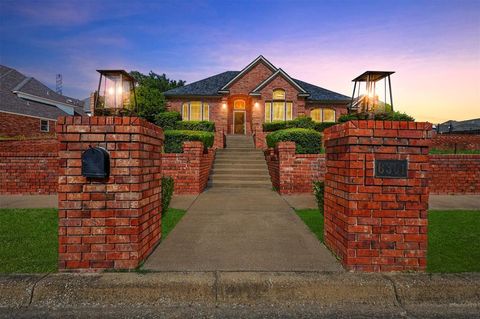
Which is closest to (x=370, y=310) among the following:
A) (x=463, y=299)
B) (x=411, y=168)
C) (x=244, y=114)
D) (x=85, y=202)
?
(x=463, y=299)

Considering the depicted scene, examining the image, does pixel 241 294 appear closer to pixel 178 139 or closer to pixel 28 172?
pixel 28 172

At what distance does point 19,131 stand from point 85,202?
27717 mm

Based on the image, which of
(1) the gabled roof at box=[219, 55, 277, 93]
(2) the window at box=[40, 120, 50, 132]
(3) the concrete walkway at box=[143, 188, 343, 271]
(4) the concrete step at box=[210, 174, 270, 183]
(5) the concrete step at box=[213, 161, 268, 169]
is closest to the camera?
(3) the concrete walkway at box=[143, 188, 343, 271]

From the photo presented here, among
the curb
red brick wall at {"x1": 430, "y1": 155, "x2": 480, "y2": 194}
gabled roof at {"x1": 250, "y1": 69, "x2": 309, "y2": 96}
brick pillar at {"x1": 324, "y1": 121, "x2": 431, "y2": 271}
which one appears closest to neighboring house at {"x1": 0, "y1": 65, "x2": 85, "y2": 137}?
gabled roof at {"x1": 250, "y1": 69, "x2": 309, "y2": 96}

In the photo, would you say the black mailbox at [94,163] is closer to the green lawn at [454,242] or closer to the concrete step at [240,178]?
the green lawn at [454,242]

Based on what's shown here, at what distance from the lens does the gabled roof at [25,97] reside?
79.7ft

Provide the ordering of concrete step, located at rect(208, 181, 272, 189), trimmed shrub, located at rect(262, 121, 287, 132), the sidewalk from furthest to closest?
trimmed shrub, located at rect(262, 121, 287, 132) → concrete step, located at rect(208, 181, 272, 189) → the sidewalk

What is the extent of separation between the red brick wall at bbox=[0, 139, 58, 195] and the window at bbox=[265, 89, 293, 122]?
15514 millimetres

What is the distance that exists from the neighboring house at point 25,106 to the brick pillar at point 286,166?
79.9 feet

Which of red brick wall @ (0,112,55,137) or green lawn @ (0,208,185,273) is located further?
red brick wall @ (0,112,55,137)

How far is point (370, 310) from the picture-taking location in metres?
2.39

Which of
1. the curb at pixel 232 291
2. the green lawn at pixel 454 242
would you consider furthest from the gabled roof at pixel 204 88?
the curb at pixel 232 291

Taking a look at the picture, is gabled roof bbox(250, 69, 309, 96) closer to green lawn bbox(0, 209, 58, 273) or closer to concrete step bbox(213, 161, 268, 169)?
concrete step bbox(213, 161, 268, 169)

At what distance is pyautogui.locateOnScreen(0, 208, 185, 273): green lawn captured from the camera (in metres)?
2.95
